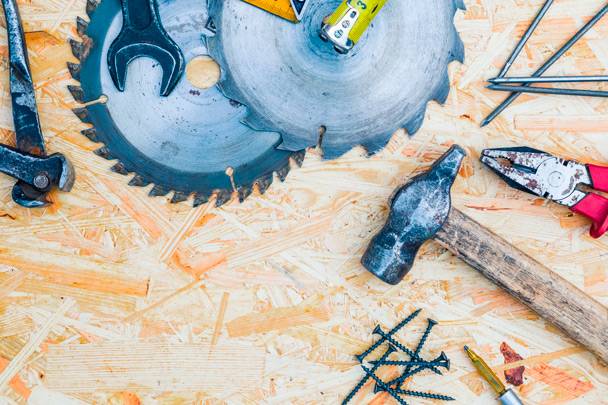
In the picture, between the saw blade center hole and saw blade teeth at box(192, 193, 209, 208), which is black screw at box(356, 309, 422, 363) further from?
the saw blade center hole

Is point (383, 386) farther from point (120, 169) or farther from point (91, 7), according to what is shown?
point (91, 7)

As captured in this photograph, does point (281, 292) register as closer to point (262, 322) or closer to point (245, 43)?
point (262, 322)

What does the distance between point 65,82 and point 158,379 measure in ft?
3.31

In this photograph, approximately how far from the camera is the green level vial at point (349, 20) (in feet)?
4.78

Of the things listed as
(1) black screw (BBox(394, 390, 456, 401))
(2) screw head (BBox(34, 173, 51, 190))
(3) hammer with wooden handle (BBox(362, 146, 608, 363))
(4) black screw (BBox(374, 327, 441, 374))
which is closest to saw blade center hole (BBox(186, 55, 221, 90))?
(2) screw head (BBox(34, 173, 51, 190))

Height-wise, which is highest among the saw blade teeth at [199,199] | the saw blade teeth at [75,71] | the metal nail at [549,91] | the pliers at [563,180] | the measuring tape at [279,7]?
the metal nail at [549,91]

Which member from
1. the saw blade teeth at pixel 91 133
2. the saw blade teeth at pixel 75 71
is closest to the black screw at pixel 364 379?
the saw blade teeth at pixel 91 133

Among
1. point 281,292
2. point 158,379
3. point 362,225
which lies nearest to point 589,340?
point 362,225

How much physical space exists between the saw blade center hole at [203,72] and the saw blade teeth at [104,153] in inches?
13.7

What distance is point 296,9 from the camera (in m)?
1.57

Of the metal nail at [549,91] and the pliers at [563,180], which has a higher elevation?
the metal nail at [549,91]

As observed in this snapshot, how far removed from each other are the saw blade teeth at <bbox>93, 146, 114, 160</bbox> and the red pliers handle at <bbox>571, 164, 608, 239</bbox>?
1.46 metres

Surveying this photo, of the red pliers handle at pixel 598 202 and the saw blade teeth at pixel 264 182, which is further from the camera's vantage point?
the saw blade teeth at pixel 264 182

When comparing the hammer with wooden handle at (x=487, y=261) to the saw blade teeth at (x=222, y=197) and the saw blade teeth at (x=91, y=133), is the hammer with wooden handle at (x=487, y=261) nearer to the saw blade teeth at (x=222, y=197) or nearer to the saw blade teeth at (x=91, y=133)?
the saw blade teeth at (x=222, y=197)
